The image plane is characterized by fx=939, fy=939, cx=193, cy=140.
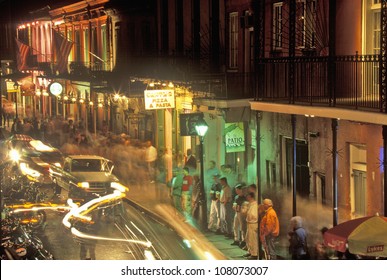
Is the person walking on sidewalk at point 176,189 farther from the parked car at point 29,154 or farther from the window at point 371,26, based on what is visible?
the window at point 371,26

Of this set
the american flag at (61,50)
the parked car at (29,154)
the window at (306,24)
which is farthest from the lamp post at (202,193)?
the american flag at (61,50)

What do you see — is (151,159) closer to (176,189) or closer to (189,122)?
(176,189)

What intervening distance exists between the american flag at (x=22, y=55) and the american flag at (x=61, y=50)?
0.63 m

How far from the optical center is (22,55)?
1805cm

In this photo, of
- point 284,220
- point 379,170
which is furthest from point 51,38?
point 379,170

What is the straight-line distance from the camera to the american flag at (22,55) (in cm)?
1785

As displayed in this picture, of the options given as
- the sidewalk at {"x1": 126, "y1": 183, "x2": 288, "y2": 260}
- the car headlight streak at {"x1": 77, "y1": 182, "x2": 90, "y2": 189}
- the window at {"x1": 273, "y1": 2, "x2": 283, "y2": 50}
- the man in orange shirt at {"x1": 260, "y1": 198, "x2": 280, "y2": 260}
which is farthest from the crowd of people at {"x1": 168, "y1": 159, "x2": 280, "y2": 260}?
the window at {"x1": 273, "y1": 2, "x2": 283, "y2": 50}

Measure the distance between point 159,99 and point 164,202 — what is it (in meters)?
1.88

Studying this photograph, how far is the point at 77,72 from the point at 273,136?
4781mm

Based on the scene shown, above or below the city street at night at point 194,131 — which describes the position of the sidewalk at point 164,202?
below

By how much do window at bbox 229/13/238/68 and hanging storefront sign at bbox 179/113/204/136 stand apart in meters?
2.16

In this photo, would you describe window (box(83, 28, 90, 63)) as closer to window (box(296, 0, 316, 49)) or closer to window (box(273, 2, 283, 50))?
window (box(273, 2, 283, 50))

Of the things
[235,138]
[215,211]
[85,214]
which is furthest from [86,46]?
[215,211]

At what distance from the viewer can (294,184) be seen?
43.3 ft
